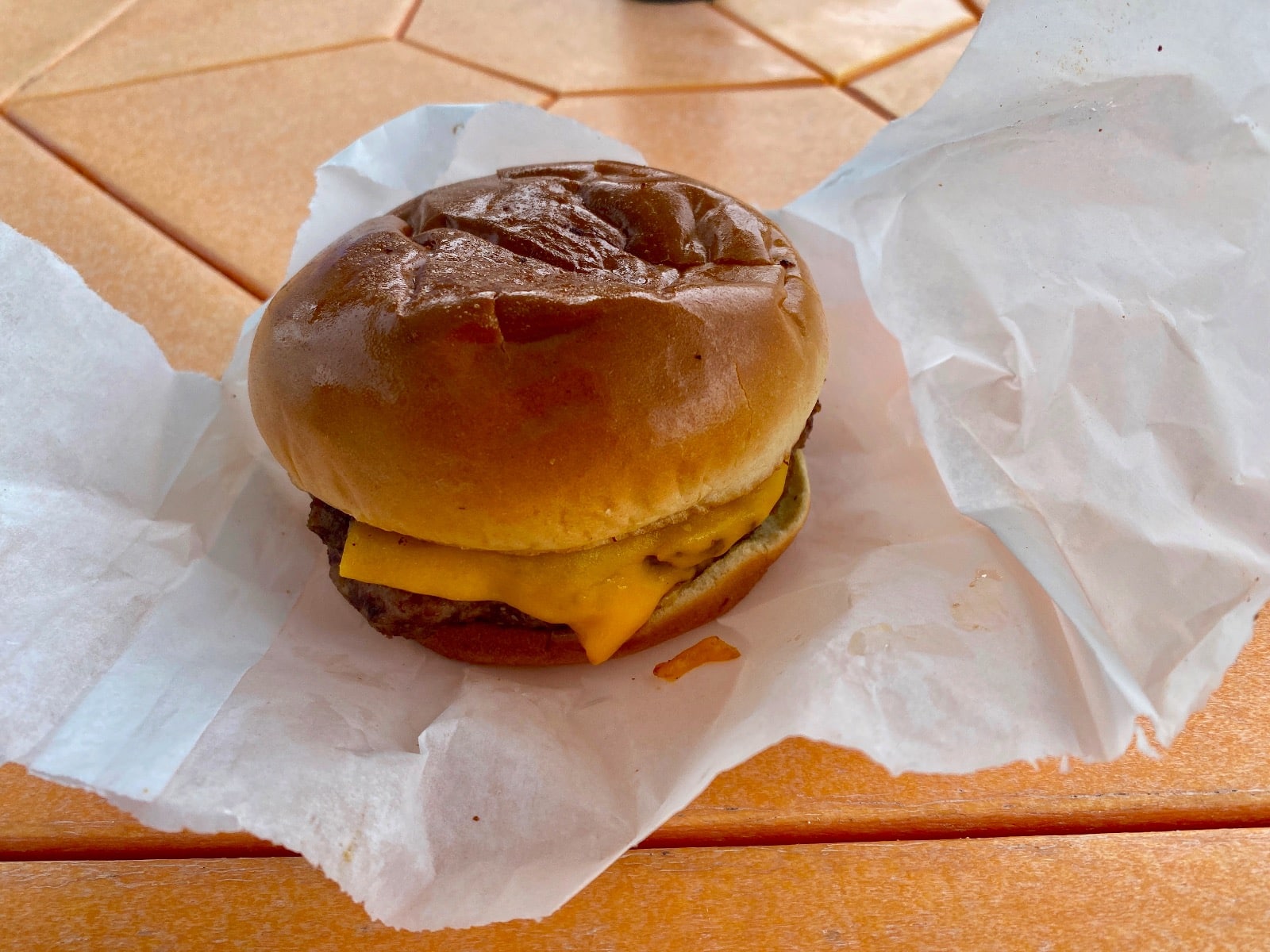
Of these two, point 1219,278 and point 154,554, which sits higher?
point 1219,278

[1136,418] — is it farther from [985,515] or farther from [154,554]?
[154,554]

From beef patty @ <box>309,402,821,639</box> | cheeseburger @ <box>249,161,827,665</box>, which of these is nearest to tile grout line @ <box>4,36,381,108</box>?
cheeseburger @ <box>249,161,827,665</box>

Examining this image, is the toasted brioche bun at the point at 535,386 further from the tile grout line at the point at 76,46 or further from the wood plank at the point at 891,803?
the tile grout line at the point at 76,46

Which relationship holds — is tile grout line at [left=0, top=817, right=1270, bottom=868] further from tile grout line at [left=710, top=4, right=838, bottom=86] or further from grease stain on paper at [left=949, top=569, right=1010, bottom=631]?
tile grout line at [left=710, top=4, right=838, bottom=86]

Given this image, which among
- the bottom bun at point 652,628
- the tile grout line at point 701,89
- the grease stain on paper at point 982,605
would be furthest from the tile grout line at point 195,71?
the grease stain on paper at point 982,605

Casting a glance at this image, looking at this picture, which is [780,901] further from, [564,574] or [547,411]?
[547,411]

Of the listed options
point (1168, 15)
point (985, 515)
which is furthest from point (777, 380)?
point (1168, 15)
